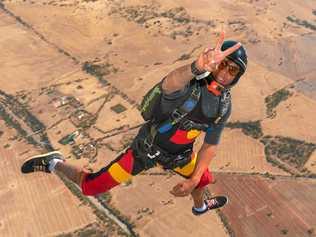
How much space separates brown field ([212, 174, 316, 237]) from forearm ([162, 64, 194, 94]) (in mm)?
22402

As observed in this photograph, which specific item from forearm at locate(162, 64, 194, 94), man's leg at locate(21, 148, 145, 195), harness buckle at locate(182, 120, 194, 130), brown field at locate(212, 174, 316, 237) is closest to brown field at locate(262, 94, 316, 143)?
brown field at locate(212, 174, 316, 237)

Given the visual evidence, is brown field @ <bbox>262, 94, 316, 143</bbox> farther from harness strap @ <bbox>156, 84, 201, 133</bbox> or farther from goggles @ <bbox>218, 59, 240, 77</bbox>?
goggles @ <bbox>218, 59, 240, 77</bbox>

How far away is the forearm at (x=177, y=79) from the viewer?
8102 mm

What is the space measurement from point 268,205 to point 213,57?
25399 mm

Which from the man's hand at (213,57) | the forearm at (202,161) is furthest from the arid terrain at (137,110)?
the man's hand at (213,57)

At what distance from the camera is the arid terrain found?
2986 centimetres

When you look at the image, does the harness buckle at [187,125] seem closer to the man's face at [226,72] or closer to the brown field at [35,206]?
the man's face at [226,72]

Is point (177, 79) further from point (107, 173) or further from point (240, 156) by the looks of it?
point (240, 156)

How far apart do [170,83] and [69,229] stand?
873 inches

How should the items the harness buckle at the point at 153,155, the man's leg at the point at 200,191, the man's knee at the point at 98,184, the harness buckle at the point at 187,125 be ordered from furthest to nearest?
the man's leg at the point at 200,191 → the man's knee at the point at 98,184 → the harness buckle at the point at 153,155 → the harness buckle at the point at 187,125

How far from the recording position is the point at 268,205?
102 ft

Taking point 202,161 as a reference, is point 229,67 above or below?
above

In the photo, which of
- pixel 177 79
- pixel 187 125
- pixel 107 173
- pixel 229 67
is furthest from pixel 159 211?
pixel 177 79

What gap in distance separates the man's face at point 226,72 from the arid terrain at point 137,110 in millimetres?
20613
